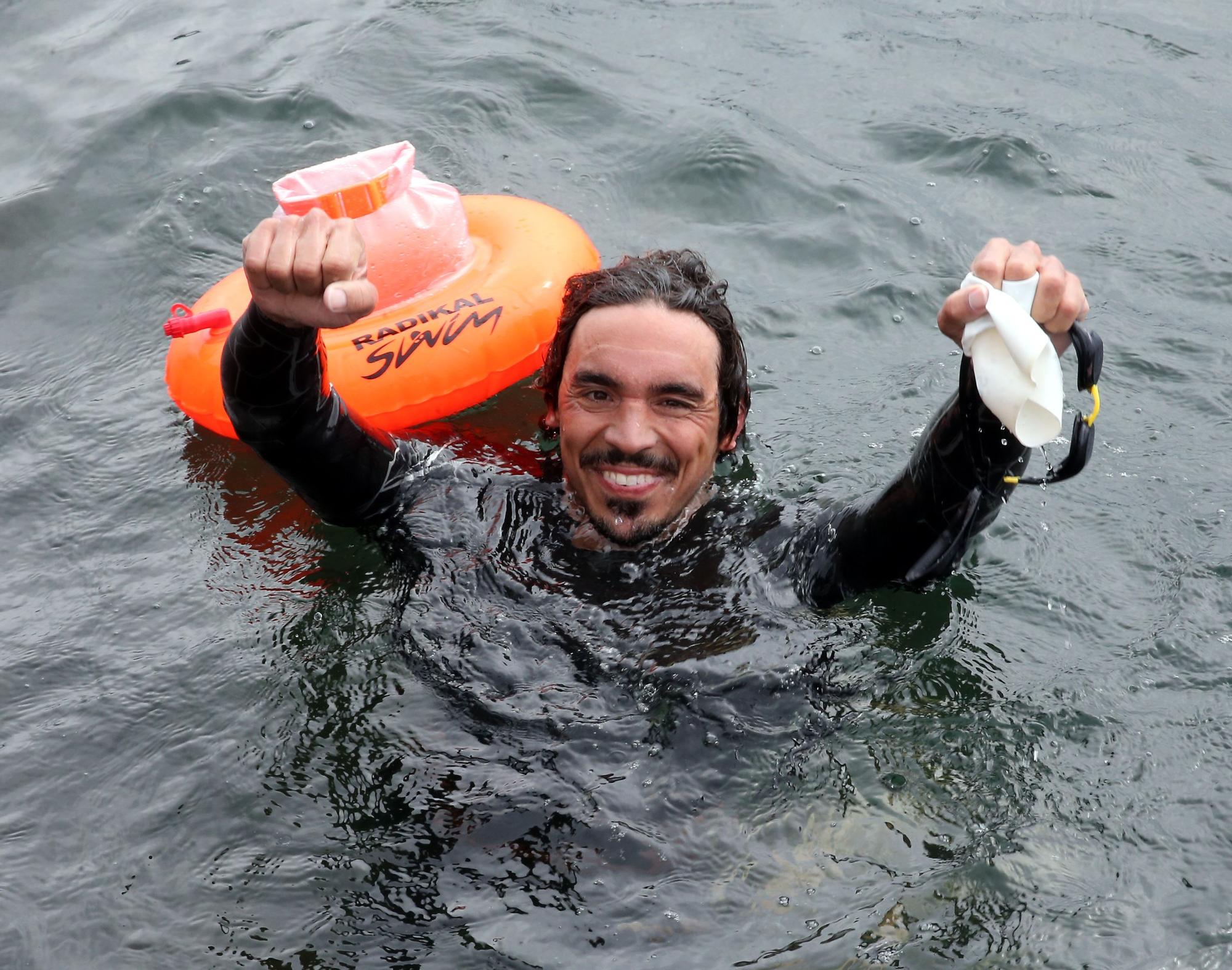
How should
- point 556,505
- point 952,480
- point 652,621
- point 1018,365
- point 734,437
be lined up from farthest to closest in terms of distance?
point 734,437 < point 556,505 < point 652,621 < point 952,480 < point 1018,365

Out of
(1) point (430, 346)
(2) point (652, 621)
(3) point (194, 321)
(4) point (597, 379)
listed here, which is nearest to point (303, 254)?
(4) point (597, 379)

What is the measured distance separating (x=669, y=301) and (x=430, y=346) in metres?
1.61

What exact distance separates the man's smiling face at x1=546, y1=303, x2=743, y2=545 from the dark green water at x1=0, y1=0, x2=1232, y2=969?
39 centimetres

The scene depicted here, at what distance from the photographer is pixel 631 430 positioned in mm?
3969

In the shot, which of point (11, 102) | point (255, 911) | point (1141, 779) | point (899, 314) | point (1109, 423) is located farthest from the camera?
point (11, 102)

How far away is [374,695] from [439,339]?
1.80 m

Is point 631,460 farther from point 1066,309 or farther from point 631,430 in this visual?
point 1066,309

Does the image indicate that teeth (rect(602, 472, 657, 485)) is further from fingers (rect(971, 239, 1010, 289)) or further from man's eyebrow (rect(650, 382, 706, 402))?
fingers (rect(971, 239, 1010, 289))

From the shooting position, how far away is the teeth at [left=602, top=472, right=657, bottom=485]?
405 centimetres

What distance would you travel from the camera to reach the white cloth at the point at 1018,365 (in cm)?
296

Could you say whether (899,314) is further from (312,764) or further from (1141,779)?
(312,764)

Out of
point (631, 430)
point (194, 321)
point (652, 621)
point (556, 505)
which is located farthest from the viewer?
point (194, 321)

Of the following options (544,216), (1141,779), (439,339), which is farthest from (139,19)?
(1141,779)

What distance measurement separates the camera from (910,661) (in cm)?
447
